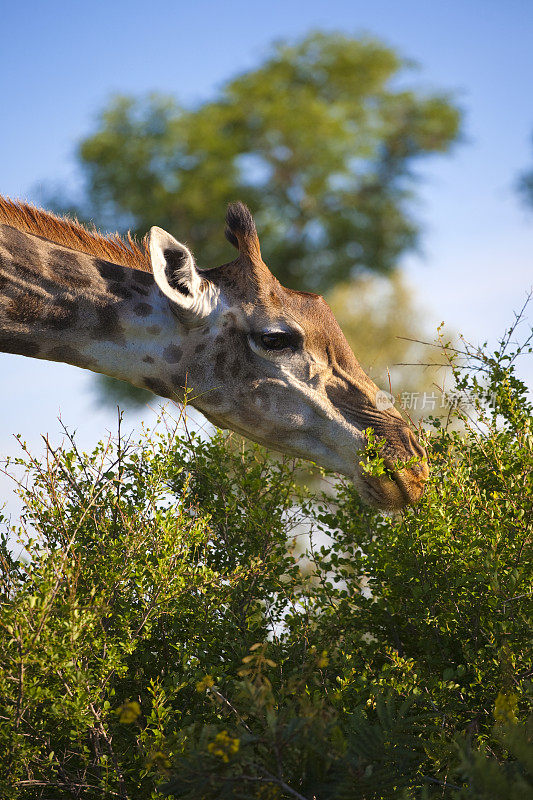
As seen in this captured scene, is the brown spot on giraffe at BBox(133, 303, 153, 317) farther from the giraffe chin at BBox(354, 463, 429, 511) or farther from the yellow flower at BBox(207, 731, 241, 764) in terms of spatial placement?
the yellow flower at BBox(207, 731, 241, 764)

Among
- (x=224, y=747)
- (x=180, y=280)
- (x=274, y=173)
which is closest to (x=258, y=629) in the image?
(x=224, y=747)

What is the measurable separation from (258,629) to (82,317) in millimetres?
1819

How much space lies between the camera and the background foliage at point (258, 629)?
2.08m

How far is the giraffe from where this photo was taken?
3.71 m

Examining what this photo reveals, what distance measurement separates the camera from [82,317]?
375cm

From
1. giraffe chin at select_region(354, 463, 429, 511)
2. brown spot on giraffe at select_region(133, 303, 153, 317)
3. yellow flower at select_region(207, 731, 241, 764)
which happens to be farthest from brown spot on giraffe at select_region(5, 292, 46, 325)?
yellow flower at select_region(207, 731, 241, 764)

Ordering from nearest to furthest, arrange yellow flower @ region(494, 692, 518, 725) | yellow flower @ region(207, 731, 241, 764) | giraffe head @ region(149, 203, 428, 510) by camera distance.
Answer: yellow flower @ region(207, 731, 241, 764)
yellow flower @ region(494, 692, 518, 725)
giraffe head @ region(149, 203, 428, 510)

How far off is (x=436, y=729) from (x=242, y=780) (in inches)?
37.3

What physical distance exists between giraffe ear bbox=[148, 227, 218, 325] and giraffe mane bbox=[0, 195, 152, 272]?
1.54 ft

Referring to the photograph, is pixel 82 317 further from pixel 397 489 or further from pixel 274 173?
pixel 274 173

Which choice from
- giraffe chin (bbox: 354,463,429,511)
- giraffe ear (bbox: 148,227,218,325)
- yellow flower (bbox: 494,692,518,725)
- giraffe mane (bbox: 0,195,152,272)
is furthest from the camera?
giraffe mane (bbox: 0,195,152,272)

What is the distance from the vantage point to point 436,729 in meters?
2.40

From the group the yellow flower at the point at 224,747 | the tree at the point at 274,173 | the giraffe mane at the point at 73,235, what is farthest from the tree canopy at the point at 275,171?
the yellow flower at the point at 224,747

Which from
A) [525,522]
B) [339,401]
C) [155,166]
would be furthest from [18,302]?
[155,166]
